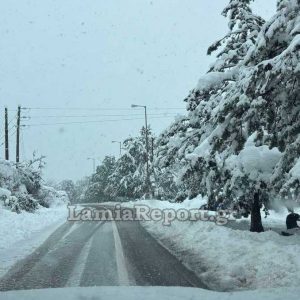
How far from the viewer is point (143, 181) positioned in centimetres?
6341

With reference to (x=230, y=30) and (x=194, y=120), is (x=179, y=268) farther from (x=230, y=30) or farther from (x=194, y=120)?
(x=230, y=30)

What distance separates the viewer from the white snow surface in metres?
6.64

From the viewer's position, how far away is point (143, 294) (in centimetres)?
698

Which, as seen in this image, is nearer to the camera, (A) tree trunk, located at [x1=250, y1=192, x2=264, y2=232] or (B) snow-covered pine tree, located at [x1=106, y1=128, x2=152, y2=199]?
(A) tree trunk, located at [x1=250, y1=192, x2=264, y2=232]

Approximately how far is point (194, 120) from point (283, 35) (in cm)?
731

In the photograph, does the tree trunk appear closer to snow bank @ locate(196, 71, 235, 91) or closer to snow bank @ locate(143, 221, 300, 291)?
snow bank @ locate(143, 221, 300, 291)

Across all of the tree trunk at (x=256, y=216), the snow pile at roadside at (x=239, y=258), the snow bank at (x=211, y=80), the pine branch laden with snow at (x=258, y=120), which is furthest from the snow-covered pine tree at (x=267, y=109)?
the tree trunk at (x=256, y=216)

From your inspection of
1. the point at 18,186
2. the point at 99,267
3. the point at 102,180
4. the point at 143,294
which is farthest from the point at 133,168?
the point at 143,294

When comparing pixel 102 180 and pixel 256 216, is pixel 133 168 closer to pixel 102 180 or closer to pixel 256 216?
pixel 102 180

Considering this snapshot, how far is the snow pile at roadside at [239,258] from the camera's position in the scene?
7.91m

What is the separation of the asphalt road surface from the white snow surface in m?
0.77

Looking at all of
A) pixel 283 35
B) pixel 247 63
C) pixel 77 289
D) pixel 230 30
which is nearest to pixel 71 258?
pixel 77 289

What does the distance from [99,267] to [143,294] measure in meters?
3.19

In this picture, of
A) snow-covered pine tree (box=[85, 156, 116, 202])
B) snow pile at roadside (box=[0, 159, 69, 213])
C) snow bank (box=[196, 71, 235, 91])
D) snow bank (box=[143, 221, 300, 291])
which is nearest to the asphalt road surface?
snow bank (box=[143, 221, 300, 291])
